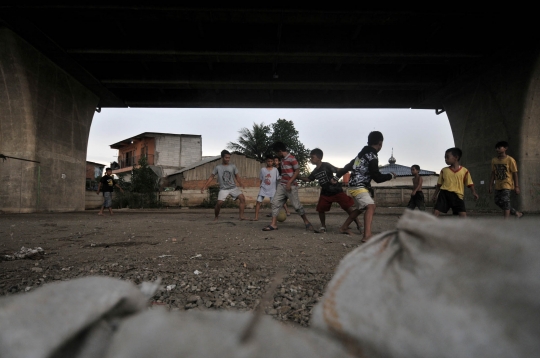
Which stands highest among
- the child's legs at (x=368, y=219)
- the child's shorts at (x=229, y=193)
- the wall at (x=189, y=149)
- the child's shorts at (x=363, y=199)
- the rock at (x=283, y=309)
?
the wall at (x=189, y=149)

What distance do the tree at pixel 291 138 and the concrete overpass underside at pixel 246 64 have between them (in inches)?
1162

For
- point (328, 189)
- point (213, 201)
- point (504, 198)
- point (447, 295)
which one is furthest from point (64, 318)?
point (213, 201)

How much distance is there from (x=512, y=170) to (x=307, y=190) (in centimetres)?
1410

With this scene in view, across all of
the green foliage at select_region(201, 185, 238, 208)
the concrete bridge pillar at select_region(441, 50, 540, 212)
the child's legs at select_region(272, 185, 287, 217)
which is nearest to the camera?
the child's legs at select_region(272, 185, 287, 217)

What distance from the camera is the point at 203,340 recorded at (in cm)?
44

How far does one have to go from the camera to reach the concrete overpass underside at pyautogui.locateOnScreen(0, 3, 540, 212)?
29.0 ft

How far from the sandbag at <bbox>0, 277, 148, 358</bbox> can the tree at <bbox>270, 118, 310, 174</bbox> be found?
137 feet

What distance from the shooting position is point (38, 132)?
1111 cm

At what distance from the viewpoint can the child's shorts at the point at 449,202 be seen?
5.61 metres

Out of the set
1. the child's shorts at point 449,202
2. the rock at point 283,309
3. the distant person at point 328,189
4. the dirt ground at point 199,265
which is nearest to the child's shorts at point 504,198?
the child's shorts at point 449,202

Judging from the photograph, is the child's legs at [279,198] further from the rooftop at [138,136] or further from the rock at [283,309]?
the rooftop at [138,136]

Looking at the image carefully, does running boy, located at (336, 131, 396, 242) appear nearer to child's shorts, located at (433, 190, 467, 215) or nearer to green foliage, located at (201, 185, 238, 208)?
child's shorts, located at (433, 190, 467, 215)

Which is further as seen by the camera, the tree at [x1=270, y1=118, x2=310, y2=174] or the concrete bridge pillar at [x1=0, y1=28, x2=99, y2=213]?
the tree at [x1=270, y1=118, x2=310, y2=174]

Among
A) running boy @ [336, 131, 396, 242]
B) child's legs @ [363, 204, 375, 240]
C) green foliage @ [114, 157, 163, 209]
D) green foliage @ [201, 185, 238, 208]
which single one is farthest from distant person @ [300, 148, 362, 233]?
green foliage @ [114, 157, 163, 209]
